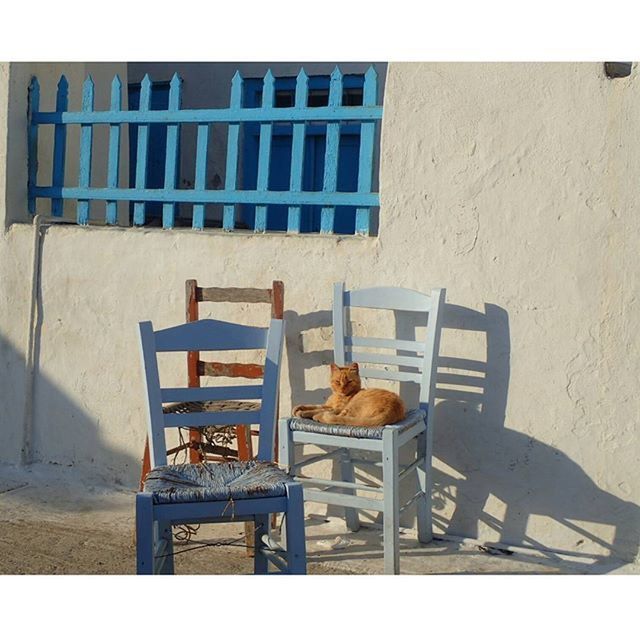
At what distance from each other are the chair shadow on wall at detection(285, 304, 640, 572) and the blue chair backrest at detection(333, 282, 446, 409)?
187 mm

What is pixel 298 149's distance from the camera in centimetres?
474

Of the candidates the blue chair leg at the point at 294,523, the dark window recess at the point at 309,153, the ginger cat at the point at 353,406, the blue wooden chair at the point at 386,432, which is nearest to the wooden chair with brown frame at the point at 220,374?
the blue wooden chair at the point at 386,432

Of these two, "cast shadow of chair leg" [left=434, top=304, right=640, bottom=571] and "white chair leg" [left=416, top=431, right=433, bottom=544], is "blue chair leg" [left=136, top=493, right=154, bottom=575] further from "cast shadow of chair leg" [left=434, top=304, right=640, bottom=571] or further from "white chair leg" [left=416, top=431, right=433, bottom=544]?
"cast shadow of chair leg" [left=434, top=304, right=640, bottom=571]

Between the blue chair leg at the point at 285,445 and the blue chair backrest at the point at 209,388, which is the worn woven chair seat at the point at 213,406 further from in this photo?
the blue chair backrest at the point at 209,388

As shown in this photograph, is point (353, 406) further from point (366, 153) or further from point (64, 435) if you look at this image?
point (64, 435)

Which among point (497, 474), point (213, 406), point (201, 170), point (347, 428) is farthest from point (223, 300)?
point (497, 474)

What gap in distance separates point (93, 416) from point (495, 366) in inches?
85.4

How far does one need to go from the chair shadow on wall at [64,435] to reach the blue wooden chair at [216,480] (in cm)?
159

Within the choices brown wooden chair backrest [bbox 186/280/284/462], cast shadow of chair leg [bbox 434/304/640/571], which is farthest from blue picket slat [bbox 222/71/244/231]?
cast shadow of chair leg [bbox 434/304/640/571]

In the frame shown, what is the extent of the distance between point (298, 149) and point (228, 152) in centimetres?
39

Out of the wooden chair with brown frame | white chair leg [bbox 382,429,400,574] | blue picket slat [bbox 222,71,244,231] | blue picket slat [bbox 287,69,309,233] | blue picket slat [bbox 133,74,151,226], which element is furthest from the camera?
blue picket slat [bbox 133,74,151,226]

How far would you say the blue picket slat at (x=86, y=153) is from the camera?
528cm

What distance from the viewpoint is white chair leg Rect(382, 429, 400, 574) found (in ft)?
12.3

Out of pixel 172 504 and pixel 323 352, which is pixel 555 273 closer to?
pixel 323 352
